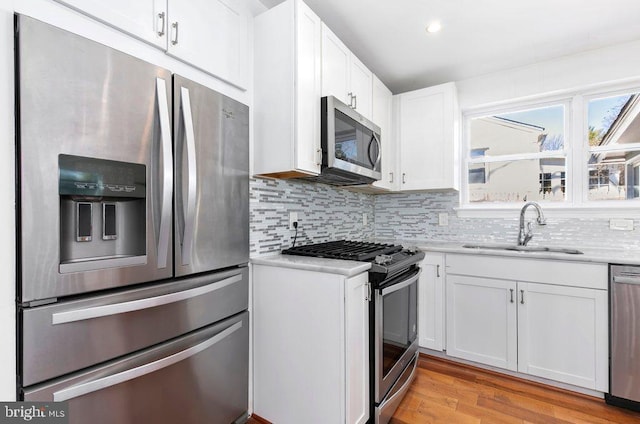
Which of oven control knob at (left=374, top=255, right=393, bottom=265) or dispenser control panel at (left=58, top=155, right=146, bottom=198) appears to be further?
oven control knob at (left=374, top=255, right=393, bottom=265)

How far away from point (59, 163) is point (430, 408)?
7.41ft

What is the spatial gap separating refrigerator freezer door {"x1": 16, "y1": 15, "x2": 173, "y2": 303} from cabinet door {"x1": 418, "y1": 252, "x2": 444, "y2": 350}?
2.04 meters

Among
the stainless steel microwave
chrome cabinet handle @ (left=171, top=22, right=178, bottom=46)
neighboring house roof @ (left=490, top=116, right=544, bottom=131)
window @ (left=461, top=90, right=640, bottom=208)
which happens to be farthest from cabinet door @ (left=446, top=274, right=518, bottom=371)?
chrome cabinet handle @ (left=171, top=22, right=178, bottom=46)

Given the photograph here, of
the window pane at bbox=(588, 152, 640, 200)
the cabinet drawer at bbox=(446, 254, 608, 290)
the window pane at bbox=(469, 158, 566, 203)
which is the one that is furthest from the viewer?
the window pane at bbox=(469, 158, 566, 203)

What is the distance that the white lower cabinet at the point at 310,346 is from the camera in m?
1.47

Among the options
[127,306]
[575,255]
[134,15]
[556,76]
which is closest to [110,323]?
[127,306]

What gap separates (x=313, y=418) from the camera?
60.8 inches

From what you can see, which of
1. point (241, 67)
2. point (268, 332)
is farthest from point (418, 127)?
point (268, 332)

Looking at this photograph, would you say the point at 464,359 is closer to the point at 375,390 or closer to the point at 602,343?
the point at 602,343

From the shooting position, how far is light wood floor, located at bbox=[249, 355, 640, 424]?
1.80 meters

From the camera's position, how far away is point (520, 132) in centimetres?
285

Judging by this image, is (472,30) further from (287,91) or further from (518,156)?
(287,91)

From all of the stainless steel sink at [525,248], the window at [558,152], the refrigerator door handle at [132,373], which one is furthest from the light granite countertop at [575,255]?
the refrigerator door handle at [132,373]

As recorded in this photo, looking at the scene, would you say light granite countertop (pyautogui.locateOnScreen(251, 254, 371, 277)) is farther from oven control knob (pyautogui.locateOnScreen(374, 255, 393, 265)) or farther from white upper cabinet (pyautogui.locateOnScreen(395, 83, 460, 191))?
white upper cabinet (pyautogui.locateOnScreen(395, 83, 460, 191))
